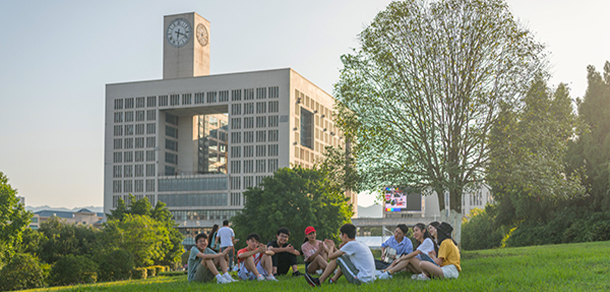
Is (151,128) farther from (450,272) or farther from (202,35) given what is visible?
(450,272)

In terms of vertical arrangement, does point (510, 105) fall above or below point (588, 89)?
below

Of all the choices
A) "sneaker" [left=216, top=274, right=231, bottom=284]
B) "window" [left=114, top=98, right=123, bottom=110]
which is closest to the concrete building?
"window" [left=114, top=98, right=123, bottom=110]

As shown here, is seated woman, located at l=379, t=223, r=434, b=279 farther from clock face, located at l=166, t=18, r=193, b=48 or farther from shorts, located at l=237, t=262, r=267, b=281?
clock face, located at l=166, t=18, r=193, b=48

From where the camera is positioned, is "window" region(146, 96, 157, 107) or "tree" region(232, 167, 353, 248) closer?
"tree" region(232, 167, 353, 248)

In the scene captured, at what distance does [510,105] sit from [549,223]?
13774 millimetres

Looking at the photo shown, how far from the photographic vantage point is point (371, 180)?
23328 millimetres

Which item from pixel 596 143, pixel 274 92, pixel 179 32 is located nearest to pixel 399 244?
pixel 596 143

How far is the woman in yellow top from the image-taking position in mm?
11398

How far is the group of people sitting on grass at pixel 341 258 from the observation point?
11359 millimetres

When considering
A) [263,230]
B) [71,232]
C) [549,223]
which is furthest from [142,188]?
[549,223]

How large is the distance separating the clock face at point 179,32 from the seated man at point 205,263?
10929 cm

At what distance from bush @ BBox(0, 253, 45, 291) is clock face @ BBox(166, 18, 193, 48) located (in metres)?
82.2

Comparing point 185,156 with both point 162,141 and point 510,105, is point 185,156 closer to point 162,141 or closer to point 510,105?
point 162,141

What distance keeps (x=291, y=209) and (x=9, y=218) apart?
20.9 meters
